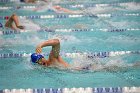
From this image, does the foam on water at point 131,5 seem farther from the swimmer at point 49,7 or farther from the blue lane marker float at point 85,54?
the blue lane marker float at point 85,54

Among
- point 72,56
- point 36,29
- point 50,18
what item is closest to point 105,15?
point 50,18

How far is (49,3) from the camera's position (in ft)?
30.8


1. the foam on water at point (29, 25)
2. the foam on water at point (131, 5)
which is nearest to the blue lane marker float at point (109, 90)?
the foam on water at point (29, 25)

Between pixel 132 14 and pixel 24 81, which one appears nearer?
pixel 24 81

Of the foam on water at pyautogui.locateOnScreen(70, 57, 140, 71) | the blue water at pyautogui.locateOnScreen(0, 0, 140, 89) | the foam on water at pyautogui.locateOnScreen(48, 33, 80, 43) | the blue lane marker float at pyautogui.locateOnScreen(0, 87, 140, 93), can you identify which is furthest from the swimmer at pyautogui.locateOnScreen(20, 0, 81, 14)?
the blue lane marker float at pyautogui.locateOnScreen(0, 87, 140, 93)

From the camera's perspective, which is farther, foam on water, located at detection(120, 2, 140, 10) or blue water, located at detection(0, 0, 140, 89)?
foam on water, located at detection(120, 2, 140, 10)

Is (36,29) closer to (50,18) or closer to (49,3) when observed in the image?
(50,18)

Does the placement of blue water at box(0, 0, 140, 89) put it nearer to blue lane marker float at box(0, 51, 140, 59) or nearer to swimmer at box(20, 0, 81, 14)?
blue lane marker float at box(0, 51, 140, 59)

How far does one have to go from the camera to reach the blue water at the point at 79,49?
4367 mm

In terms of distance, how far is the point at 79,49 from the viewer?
568cm

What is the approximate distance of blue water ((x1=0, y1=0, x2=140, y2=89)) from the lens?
4.37 m

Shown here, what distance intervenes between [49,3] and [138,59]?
4798 mm

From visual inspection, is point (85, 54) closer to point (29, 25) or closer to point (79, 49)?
point (79, 49)

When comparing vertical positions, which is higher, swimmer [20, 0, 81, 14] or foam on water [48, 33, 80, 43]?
swimmer [20, 0, 81, 14]
